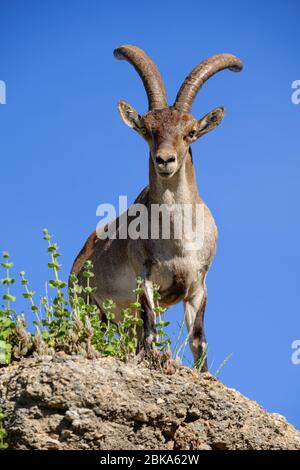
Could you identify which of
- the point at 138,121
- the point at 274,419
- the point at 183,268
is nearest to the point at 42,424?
the point at 274,419

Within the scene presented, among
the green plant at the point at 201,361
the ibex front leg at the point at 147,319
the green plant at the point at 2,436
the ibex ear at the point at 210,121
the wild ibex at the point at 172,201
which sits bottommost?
the green plant at the point at 2,436

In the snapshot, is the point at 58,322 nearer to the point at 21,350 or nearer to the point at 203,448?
the point at 21,350

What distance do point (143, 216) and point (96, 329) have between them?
3415 mm

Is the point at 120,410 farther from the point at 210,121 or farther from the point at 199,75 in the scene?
the point at 199,75

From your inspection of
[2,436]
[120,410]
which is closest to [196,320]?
[120,410]

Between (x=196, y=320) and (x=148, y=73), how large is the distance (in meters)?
3.39

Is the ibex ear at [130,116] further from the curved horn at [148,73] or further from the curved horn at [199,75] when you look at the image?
the curved horn at [199,75]

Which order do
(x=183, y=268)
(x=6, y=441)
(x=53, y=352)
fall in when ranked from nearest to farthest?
(x=6, y=441) < (x=53, y=352) < (x=183, y=268)

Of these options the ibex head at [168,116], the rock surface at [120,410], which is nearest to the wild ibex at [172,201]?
the ibex head at [168,116]

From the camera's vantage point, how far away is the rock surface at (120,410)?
7.38 m

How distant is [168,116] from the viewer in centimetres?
1119

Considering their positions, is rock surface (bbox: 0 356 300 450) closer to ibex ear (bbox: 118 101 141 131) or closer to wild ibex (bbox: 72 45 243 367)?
wild ibex (bbox: 72 45 243 367)

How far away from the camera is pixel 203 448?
8.15 m

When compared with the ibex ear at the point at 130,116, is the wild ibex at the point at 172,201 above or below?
below
